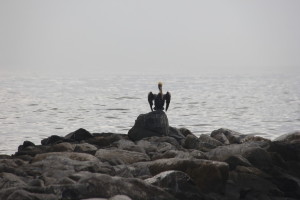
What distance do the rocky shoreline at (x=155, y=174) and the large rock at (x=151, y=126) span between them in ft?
8.87

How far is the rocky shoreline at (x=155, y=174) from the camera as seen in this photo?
11109 mm

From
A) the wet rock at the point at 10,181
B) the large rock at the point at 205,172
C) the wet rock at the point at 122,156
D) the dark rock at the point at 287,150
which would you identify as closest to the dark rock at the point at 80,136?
the wet rock at the point at 122,156

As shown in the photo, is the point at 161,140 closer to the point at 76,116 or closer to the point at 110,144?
the point at 110,144

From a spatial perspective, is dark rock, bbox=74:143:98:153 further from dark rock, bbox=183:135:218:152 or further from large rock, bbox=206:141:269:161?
large rock, bbox=206:141:269:161

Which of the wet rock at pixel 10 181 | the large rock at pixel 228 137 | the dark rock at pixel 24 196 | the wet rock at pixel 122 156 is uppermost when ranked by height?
the dark rock at pixel 24 196

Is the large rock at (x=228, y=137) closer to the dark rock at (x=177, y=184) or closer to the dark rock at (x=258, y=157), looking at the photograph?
the dark rock at (x=258, y=157)

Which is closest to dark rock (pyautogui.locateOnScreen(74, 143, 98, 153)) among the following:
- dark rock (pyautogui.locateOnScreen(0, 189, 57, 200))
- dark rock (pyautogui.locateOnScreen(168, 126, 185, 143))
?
dark rock (pyautogui.locateOnScreen(168, 126, 185, 143))

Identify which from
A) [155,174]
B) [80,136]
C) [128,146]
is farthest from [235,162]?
[80,136]

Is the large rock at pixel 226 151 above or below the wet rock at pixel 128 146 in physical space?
above

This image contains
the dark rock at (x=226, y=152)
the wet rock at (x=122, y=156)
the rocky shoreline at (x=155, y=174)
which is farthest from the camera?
the wet rock at (x=122, y=156)

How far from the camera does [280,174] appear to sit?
14312 millimetres

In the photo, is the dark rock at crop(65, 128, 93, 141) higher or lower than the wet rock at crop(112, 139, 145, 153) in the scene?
lower

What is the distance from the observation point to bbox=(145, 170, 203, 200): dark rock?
38.7 ft

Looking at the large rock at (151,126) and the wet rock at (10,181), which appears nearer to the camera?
the wet rock at (10,181)
